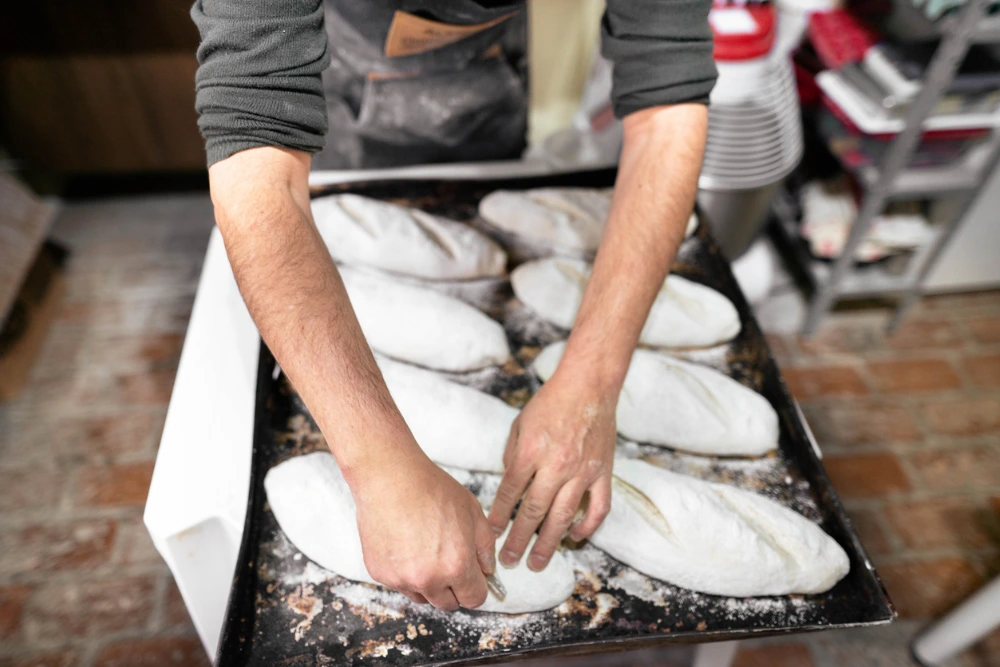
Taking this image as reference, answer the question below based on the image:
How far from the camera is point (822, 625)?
0.87 metres

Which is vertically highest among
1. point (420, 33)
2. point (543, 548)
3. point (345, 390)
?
point (420, 33)

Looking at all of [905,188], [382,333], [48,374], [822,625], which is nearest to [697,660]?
[822,625]

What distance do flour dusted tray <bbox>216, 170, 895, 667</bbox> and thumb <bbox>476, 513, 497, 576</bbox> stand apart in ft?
0.42

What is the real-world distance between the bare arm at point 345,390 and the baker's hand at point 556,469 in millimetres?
91

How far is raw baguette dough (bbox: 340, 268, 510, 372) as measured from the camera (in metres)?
1.19

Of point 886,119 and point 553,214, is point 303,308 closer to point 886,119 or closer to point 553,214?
point 553,214

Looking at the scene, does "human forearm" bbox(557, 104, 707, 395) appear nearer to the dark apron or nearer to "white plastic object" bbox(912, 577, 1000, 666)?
the dark apron

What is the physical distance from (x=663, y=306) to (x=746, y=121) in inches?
27.4

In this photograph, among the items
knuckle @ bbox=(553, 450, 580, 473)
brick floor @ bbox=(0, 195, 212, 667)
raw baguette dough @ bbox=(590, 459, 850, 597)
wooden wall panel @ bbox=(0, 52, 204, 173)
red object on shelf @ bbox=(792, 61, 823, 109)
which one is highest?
red object on shelf @ bbox=(792, 61, 823, 109)

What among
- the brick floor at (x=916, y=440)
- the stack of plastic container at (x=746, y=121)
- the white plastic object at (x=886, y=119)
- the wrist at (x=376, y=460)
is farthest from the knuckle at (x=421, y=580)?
the white plastic object at (x=886, y=119)

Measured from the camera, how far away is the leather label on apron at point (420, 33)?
1190 mm

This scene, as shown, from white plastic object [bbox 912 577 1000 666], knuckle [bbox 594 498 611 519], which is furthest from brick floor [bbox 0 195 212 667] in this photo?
white plastic object [bbox 912 577 1000 666]

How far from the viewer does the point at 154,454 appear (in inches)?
73.6

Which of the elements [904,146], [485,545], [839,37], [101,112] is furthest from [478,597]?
[101,112]
